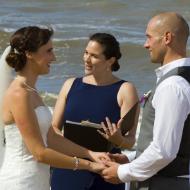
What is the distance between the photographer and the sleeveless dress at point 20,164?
4145mm

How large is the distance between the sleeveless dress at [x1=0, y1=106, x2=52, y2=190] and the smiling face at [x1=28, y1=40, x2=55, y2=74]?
0.70 feet

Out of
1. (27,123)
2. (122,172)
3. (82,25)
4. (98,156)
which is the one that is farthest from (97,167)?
(82,25)

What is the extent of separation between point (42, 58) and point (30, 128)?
40 cm

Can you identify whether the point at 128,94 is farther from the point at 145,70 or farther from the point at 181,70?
the point at 145,70

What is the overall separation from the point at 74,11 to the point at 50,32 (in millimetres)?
18288

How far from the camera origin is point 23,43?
4.11 meters

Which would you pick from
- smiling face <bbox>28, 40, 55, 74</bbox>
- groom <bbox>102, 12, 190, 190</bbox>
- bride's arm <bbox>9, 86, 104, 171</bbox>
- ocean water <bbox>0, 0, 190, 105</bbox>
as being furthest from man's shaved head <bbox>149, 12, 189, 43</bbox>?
ocean water <bbox>0, 0, 190, 105</bbox>

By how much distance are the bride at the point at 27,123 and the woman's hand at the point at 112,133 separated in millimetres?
131

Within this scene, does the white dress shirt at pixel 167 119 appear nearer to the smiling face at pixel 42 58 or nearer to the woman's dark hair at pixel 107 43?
the smiling face at pixel 42 58

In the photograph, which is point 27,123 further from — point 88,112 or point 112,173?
point 88,112

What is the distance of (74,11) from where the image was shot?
22359 mm

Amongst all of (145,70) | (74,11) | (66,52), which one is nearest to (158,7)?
(74,11)

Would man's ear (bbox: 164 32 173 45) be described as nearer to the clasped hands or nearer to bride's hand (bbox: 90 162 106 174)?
the clasped hands

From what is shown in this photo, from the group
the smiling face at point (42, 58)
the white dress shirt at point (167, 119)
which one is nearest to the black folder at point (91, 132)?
the smiling face at point (42, 58)
